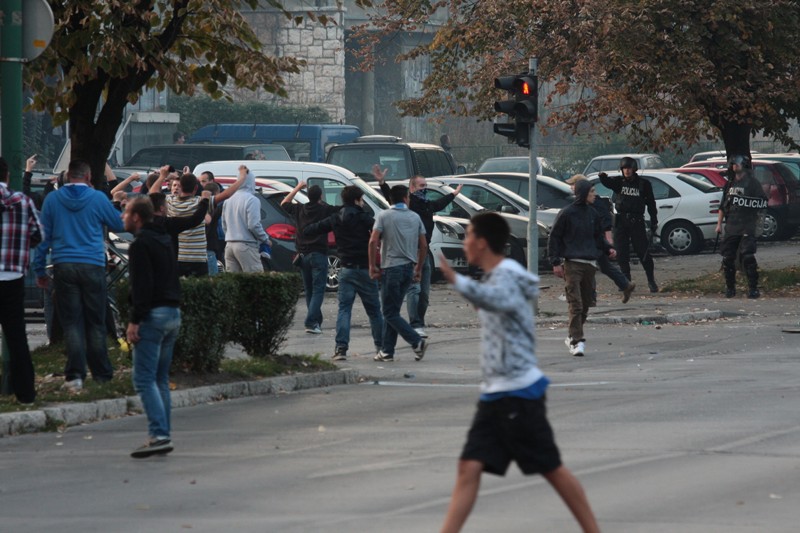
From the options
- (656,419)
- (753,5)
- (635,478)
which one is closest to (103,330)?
(656,419)

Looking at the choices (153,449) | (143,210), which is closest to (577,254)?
(143,210)

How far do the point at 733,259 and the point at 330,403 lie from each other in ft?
35.0

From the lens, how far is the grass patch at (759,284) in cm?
2199

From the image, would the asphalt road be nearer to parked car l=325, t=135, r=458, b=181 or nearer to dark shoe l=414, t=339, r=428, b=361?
dark shoe l=414, t=339, r=428, b=361

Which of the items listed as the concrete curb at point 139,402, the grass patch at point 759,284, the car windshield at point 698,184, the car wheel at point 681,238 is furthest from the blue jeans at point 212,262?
the car windshield at point 698,184

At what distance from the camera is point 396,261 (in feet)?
47.9

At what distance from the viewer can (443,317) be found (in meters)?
19.5

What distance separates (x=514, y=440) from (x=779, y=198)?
26.6 meters

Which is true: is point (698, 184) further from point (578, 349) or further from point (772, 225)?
point (578, 349)

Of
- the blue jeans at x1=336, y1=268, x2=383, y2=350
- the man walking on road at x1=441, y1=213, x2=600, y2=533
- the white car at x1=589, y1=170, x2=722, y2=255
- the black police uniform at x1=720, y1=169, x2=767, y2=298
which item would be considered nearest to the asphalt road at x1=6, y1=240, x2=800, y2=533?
the man walking on road at x1=441, y1=213, x2=600, y2=533

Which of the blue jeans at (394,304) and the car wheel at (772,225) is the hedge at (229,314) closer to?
the blue jeans at (394,304)

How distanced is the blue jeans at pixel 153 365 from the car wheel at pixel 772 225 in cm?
2408

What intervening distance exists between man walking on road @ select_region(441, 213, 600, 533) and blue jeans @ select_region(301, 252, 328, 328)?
10.8 metres

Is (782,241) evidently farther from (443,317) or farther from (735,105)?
(443,317)
